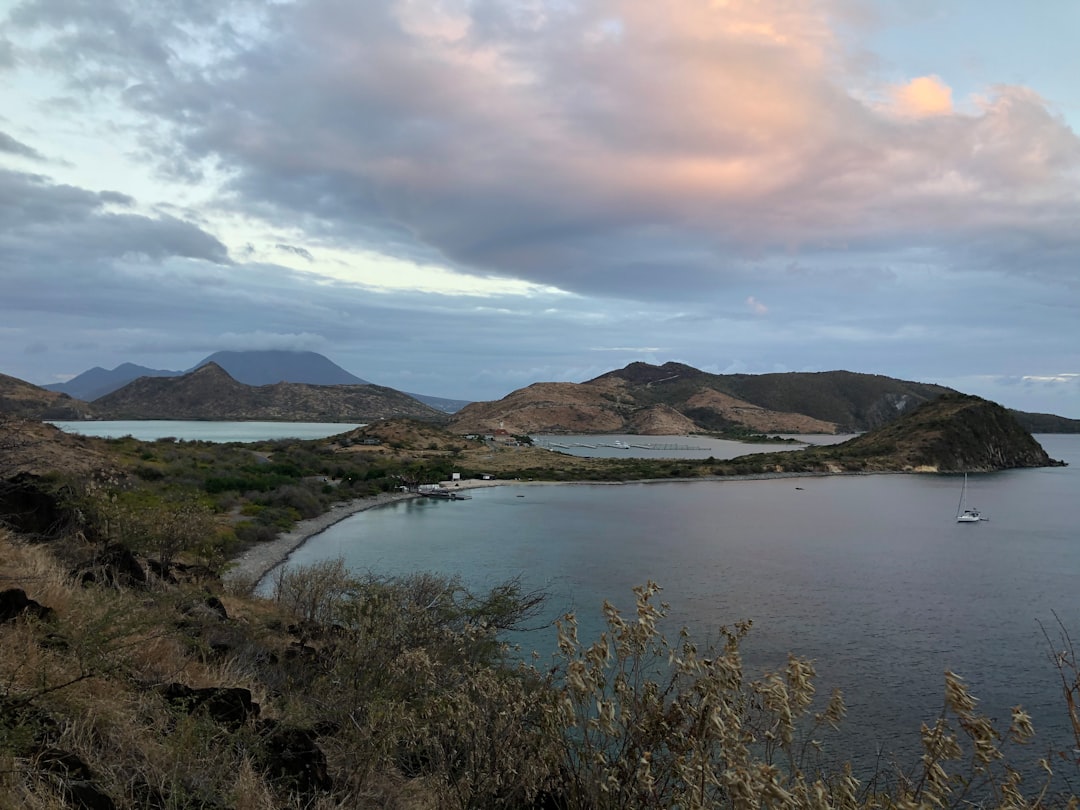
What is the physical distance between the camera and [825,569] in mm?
34094

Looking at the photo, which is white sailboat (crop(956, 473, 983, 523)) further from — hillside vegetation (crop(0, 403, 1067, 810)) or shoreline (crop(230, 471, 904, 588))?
hillside vegetation (crop(0, 403, 1067, 810))

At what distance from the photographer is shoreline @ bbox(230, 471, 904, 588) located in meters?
29.9

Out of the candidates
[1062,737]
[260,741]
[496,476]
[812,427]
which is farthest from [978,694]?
[812,427]

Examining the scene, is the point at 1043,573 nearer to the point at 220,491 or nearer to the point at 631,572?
the point at 631,572

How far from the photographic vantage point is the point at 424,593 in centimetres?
1512

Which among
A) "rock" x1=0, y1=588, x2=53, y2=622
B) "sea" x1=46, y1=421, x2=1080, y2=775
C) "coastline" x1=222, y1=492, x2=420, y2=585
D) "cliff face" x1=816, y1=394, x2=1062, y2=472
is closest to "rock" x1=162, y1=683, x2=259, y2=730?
"rock" x1=0, y1=588, x2=53, y2=622

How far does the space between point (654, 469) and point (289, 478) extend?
47.3 m

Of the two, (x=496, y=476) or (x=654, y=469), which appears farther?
(x=654, y=469)

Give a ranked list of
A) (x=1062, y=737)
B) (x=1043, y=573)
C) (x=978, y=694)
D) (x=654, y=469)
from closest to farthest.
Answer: (x=1062, y=737) < (x=978, y=694) < (x=1043, y=573) < (x=654, y=469)

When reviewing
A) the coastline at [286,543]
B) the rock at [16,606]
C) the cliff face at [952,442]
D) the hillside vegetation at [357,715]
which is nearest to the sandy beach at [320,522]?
the coastline at [286,543]

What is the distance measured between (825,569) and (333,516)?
3225 cm

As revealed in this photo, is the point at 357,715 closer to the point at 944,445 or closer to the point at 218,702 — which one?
the point at 218,702

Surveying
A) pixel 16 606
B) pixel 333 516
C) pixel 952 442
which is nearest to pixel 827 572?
pixel 333 516

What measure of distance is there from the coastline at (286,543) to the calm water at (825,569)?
1.17 meters
